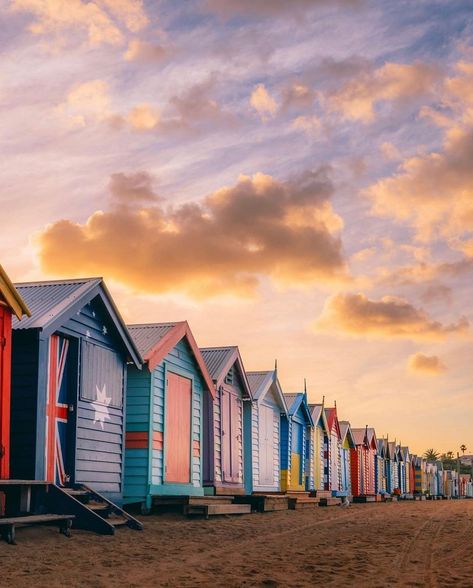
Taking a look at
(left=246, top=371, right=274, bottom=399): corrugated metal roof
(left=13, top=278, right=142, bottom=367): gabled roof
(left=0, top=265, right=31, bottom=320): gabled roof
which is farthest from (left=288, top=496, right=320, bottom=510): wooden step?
(left=0, top=265, right=31, bottom=320): gabled roof

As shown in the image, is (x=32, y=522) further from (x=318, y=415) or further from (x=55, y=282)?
(x=318, y=415)

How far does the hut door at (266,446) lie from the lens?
92.2ft

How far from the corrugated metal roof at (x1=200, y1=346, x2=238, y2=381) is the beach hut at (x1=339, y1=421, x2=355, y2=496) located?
2329cm

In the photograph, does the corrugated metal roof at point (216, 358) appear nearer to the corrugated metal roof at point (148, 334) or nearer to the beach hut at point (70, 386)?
the corrugated metal roof at point (148, 334)

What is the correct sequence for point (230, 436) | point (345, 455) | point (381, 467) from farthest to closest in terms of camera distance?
point (381, 467) → point (345, 455) → point (230, 436)

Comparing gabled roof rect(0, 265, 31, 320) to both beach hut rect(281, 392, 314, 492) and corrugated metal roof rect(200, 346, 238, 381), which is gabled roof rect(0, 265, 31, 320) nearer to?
corrugated metal roof rect(200, 346, 238, 381)

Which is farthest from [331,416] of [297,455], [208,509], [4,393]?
[4,393]

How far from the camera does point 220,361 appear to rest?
2359 centimetres

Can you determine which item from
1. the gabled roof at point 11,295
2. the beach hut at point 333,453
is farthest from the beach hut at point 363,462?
the gabled roof at point 11,295

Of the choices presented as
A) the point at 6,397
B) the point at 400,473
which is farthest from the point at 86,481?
the point at 400,473

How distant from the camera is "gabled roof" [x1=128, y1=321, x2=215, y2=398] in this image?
18277mm

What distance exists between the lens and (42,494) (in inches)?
507

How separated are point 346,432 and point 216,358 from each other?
88.6 ft

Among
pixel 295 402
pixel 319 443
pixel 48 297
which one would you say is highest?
pixel 48 297
